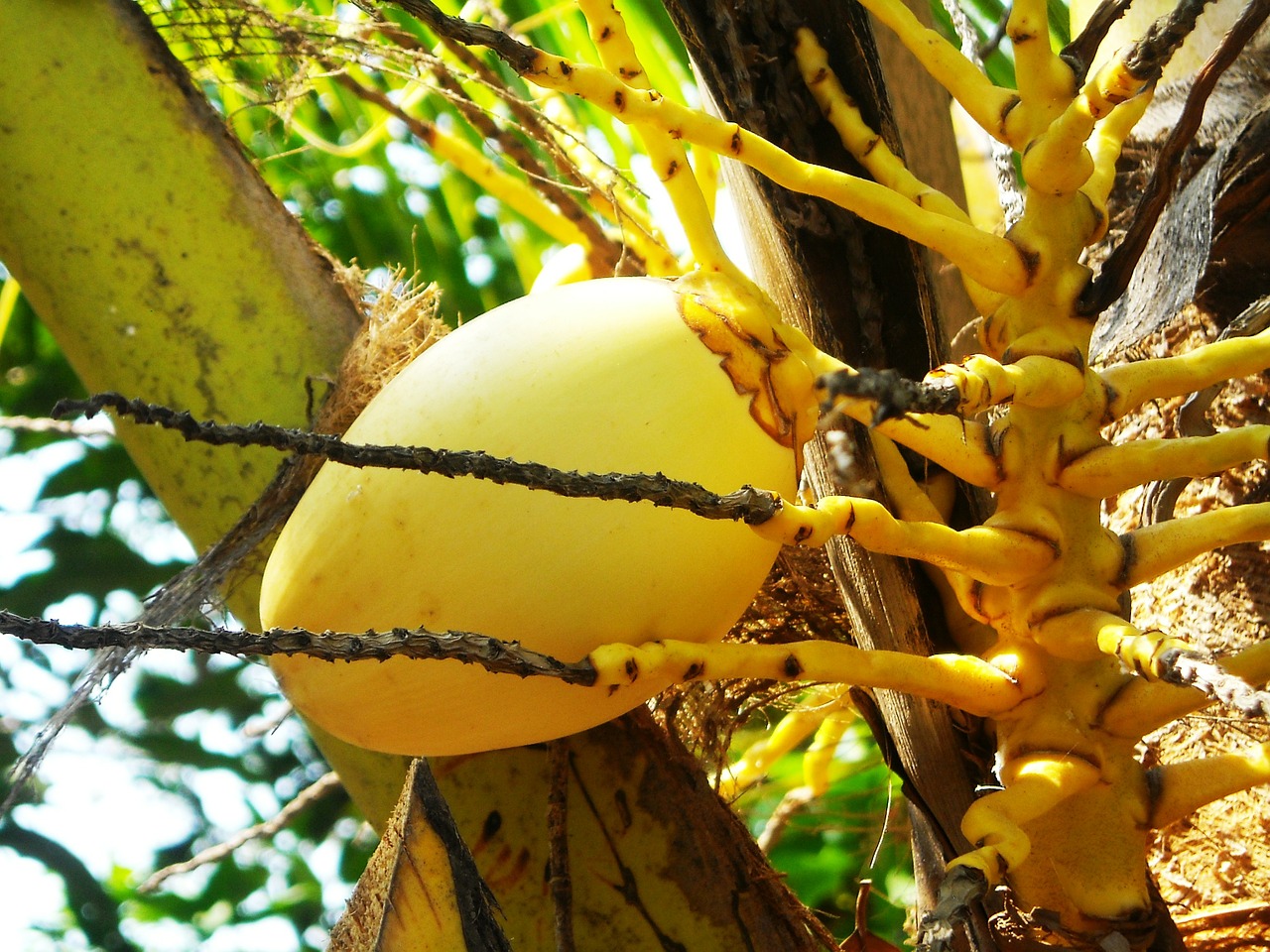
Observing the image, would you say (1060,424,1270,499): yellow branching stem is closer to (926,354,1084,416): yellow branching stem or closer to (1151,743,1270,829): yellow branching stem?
(926,354,1084,416): yellow branching stem

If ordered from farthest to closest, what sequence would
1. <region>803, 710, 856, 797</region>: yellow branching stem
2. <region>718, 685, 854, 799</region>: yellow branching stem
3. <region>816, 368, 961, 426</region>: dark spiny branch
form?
<region>803, 710, 856, 797</region>: yellow branching stem < <region>718, 685, 854, 799</region>: yellow branching stem < <region>816, 368, 961, 426</region>: dark spiny branch

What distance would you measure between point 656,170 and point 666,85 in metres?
0.86

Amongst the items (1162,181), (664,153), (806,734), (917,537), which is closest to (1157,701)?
(917,537)

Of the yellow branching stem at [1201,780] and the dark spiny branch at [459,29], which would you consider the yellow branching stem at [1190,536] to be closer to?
the yellow branching stem at [1201,780]

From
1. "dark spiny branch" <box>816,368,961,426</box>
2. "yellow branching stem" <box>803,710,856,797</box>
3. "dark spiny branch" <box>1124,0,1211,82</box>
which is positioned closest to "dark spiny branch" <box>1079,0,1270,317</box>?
"dark spiny branch" <box>1124,0,1211,82</box>

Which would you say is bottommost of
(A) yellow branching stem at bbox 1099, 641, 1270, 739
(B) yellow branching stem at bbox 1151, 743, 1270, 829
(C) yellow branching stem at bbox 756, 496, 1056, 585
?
(B) yellow branching stem at bbox 1151, 743, 1270, 829

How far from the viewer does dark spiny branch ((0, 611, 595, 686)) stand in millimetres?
500

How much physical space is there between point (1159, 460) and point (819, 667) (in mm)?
231

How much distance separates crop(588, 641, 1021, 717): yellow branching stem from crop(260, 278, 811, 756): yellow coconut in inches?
2.2

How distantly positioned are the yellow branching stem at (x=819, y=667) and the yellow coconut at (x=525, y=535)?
55 mm

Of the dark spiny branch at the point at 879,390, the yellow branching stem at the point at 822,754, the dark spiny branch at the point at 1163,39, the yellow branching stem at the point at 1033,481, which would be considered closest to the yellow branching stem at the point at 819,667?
the yellow branching stem at the point at 1033,481

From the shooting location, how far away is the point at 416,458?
1.70 feet

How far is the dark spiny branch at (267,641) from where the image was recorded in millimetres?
500

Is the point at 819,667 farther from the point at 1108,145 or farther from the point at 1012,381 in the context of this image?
the point at 1108,145
